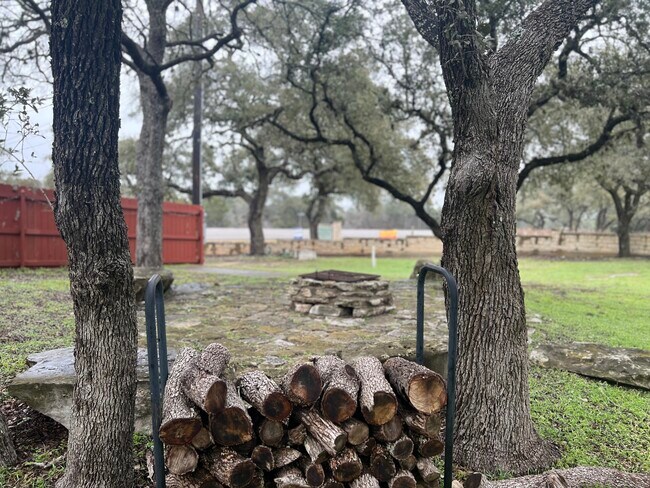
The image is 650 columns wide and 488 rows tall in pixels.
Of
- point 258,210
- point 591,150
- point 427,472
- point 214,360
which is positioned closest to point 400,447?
point 427,472

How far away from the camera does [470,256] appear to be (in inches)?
108

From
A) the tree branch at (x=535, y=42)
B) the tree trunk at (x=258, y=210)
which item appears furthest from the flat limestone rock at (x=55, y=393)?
the tree trunk at (x=258, y=210)

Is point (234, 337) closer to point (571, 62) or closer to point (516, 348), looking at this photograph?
point (516, 348)

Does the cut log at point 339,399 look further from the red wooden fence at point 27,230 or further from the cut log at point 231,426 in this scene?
the red wooden fence at point 27,230

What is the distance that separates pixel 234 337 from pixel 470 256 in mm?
2845

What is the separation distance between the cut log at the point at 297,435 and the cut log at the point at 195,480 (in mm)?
353

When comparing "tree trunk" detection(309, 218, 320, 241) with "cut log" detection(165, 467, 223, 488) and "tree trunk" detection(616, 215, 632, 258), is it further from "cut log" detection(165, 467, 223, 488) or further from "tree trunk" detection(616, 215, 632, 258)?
"cut log" detection(165, 467, 223, 488)

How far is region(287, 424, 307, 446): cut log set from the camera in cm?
209

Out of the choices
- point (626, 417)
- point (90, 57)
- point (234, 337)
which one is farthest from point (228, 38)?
point (626, 417)

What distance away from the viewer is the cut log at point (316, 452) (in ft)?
6.65

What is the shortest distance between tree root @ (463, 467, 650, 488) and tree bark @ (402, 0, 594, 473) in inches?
10.4

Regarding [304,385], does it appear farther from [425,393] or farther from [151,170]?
[151,170]

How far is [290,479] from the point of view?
201cm

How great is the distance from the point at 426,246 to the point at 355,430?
76.3ft
